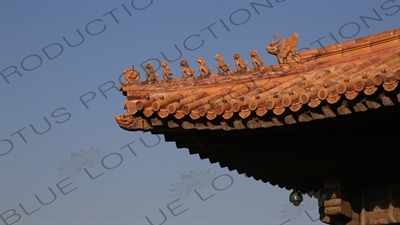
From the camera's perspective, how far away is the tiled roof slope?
6215 mm

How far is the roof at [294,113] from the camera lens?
251 inches

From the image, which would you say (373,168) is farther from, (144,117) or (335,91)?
(144,117)

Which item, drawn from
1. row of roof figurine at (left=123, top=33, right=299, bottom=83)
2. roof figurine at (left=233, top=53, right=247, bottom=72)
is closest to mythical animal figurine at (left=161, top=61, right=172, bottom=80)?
row of roof figurine at (left=123, top=33, right=299, bottom=83)

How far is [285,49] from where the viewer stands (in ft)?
→ 27.6

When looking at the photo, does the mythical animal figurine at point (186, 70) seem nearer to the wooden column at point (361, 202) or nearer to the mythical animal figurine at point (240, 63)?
the mythical animal figurine at point (240, 63)

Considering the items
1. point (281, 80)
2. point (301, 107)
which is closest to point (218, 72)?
point (281, 80)

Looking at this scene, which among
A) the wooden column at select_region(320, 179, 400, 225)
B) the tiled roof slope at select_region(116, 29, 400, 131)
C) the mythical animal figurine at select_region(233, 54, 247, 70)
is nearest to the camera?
the tiled roof slope at select_region(116, 29, 400, 131)

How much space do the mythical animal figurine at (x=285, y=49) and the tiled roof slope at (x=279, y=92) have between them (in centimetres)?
12

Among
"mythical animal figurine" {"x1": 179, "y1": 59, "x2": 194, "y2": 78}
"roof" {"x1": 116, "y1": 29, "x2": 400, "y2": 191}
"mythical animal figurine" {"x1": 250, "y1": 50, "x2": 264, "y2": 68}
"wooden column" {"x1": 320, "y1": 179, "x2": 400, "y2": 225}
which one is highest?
"mythical animal figurine" {"x1": 179, "y1": 59, "x2": 194, "y2": 78}

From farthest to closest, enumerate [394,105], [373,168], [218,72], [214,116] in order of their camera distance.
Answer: [218,72], [373,168], [214,116], [394,105]

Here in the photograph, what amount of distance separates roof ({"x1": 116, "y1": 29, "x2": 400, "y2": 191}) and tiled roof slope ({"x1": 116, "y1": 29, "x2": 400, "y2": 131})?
1 cm

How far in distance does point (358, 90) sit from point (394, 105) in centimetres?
36

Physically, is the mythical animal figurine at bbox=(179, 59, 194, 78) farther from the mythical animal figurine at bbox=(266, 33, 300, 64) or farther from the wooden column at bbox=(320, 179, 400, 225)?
the wooden column at bbox=(320, 179, 400, 225)

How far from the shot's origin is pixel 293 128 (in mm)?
6801
